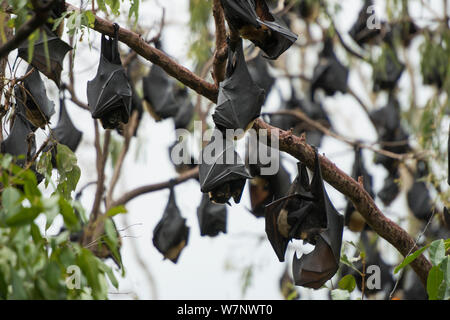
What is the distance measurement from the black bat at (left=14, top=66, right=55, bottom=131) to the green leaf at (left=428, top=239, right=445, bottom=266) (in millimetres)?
2016

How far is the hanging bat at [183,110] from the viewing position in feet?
22.5

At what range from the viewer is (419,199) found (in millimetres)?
7922

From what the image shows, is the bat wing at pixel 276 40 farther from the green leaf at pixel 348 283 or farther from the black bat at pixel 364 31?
the black bat at pixel 364 31

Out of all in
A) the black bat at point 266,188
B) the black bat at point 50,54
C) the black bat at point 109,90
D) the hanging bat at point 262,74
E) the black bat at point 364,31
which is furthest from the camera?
the hanging bat at point 262,74

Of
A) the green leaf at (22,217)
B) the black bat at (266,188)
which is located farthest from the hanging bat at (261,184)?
the green leaf at (22,217)

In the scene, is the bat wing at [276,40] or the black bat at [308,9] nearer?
the bat wing at [276,40]

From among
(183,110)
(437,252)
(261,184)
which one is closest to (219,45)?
(437,252)

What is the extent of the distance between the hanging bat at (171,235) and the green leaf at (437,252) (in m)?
3.55

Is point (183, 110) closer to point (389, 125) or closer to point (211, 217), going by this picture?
point (211, 217)

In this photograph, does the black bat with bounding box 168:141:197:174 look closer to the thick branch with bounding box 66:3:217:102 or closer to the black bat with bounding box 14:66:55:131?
the black bat with bounding box 14:66:55:131

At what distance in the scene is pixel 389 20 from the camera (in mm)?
8094
